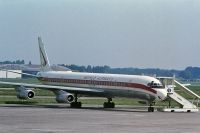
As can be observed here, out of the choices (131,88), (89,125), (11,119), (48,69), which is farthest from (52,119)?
(48,69)

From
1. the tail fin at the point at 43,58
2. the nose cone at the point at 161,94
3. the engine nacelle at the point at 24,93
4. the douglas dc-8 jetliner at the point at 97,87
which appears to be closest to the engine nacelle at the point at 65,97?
the douglas dc-8 jetliner at the point at 97,87

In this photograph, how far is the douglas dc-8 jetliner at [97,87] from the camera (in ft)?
181

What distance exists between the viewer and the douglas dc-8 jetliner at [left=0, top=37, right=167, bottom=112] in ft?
181

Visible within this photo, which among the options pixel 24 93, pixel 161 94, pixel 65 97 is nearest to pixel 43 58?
pixel 24 93

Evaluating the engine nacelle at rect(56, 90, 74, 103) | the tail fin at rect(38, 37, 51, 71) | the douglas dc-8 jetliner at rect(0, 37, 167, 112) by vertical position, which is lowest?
the engine nacelle at rect(56, 90, 74, 103)

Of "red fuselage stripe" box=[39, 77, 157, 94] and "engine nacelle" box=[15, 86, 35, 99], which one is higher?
"red fuselage stripe" box=[39, 77, 157, 94]

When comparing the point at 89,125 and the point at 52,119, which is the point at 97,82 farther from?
the point at 89,125

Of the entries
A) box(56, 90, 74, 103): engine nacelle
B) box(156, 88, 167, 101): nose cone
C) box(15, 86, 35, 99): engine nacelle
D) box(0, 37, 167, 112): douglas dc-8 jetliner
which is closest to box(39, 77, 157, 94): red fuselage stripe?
box(0, 37, 167, 112): douglas dc-8 jetliner

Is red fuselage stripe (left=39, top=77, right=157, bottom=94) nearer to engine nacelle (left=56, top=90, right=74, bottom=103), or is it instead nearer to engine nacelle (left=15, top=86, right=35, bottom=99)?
engine nacelle (left=56, top=90, right=74, bottom=103)

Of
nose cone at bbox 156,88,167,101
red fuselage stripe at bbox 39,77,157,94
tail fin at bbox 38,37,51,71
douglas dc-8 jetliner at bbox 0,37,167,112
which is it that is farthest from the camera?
tail fin at bbox 38,37,51,71

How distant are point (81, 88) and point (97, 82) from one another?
216 cm

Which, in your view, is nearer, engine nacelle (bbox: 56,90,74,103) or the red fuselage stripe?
the red fuselage stripe

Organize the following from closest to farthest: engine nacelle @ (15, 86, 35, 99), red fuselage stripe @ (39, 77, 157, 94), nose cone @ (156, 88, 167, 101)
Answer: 1. nose cone @ (156, 88, 167, 101)
2. red fuselage stripe @ (39, 77, 157, 94)
3. engine nacelle @ (15, 86, 35, 99)

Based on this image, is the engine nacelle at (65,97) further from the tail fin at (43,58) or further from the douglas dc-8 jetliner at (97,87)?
the tail fin at (43,58)
